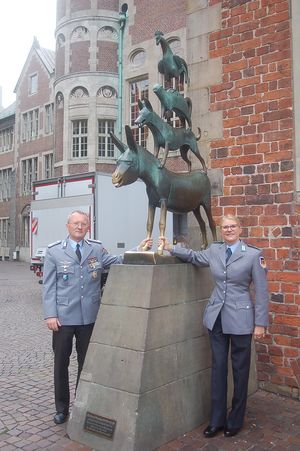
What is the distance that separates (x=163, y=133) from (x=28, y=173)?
3242 centimetres

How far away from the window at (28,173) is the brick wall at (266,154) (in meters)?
30.1

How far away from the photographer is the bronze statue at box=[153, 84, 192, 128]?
4.39 meters

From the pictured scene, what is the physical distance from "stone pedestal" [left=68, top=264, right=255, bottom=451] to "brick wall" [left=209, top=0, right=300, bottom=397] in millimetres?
1262

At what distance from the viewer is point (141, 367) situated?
3570mm

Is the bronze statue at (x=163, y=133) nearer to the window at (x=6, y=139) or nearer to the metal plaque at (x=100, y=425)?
the metal plaque at (x=100, y=425)

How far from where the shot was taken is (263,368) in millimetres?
5125

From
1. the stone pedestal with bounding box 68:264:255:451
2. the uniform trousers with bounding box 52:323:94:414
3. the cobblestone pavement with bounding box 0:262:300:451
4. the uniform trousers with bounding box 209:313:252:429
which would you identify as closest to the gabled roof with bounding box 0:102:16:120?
the cobblestone pavement with bounding box 0:262:300:451

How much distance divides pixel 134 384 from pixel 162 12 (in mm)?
22965

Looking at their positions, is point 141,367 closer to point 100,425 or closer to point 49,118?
point 100,425

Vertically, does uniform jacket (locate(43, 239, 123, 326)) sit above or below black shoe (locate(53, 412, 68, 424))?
above

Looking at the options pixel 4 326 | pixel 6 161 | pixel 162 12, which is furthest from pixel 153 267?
pixel 6 161

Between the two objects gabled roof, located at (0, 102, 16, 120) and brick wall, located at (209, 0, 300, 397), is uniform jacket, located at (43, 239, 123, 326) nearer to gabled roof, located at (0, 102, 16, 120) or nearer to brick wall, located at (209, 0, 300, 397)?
brick wall, located at (209, 0, 300, 397)

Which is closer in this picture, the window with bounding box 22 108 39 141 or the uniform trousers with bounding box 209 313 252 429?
the uniform trousers with bounding box 209 313 252 429

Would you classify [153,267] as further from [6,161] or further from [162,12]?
[6,161]
